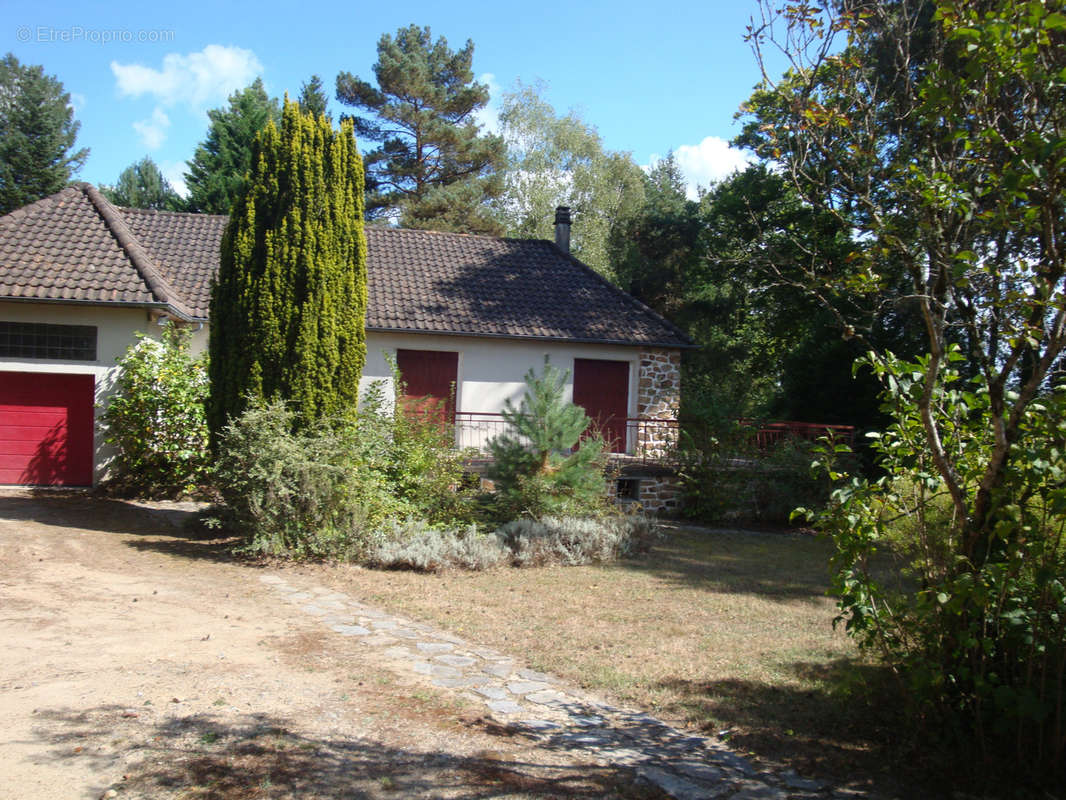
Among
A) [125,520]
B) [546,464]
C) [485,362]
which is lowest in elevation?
[125,520]

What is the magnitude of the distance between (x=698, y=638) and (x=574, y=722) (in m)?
2.22

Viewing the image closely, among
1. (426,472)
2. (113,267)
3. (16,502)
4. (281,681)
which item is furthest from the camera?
(113,267)

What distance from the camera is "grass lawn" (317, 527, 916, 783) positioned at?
4715mm

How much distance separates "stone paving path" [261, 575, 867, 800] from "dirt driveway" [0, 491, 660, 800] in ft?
0.56

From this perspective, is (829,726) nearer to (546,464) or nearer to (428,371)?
(546,464)

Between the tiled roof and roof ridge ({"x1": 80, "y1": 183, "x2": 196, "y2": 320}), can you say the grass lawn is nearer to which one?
roof ridge ({"x1": 80, "y1": 183, "x2": 196, "y2": 320})

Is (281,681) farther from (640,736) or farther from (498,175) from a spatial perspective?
(498,175)

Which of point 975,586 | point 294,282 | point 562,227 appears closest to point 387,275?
point 562,227

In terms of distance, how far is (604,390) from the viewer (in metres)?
17.8

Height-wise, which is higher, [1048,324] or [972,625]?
[1048,324]

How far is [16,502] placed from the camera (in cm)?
1235

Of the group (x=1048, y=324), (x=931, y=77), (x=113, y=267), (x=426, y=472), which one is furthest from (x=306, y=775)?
(x=113, y=267)

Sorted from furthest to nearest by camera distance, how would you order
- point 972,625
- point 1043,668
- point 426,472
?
point 426,472, point 972,625, point 1043,668

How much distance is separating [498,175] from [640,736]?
29851 millimetres
